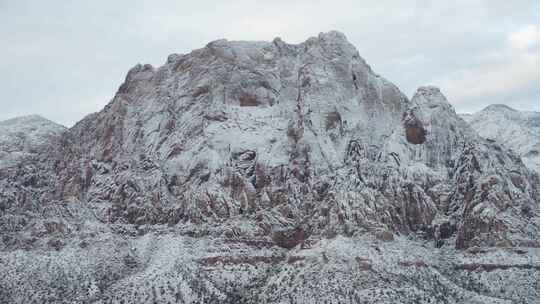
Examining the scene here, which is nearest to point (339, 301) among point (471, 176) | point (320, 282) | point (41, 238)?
point (320, 282)

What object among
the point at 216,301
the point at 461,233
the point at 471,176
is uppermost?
the point at 471,176

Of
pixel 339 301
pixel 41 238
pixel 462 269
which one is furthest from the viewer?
pixel 41 238

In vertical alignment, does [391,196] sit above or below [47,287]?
above

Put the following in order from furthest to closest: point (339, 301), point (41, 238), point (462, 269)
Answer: point (41, 238), point (462, 269), point (339, 301)

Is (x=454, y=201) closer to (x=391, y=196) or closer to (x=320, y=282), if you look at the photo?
(x=391, y=196)

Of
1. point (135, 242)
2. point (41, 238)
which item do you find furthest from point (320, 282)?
point (41, 238)

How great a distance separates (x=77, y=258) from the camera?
7170 inches

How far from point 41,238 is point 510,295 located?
332 ft

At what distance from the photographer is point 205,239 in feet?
616

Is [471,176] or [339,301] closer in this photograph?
[339,301]

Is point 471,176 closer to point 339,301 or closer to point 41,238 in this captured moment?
point 339,301

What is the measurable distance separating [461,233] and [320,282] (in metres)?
36.6

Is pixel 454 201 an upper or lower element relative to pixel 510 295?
upper

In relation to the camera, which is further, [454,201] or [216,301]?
[454,201]
